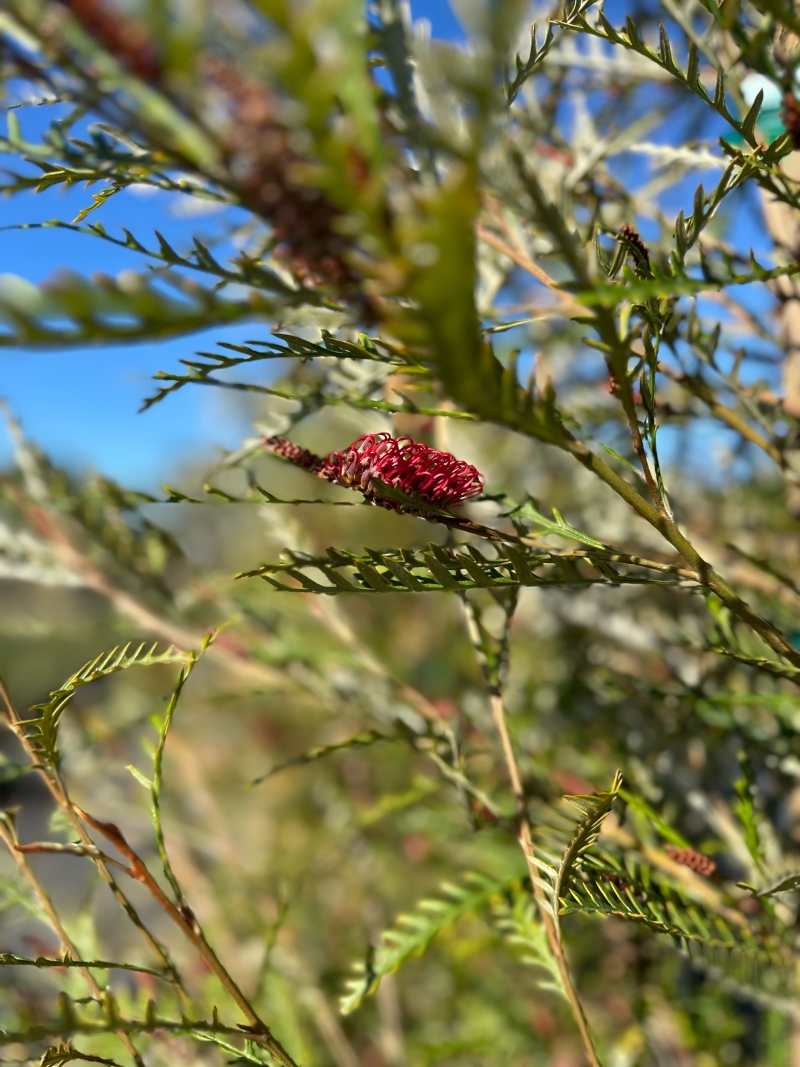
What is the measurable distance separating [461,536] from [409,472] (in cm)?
35

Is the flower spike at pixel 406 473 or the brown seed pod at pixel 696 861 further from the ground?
the flower spike at pixel 406 473

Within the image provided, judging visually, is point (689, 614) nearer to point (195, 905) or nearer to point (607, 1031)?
point (607, 1031)

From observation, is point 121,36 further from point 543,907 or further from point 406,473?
point 543,907

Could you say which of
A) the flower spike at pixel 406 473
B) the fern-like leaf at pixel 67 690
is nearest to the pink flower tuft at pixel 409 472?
the flower spike at pixel 406 473

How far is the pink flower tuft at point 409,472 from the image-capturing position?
0.98 feet

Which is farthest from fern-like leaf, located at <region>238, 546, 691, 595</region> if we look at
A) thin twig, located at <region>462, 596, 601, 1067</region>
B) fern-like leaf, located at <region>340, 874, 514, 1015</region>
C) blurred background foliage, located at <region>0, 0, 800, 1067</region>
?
fern-like leaf, located at <region>340, 874, 514, 1015</region>

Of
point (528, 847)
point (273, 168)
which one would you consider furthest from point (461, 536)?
point (273, 168)

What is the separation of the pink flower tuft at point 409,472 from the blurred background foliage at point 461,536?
20 millimetres

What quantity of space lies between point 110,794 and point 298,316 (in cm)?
104

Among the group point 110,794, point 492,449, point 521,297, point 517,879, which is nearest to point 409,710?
point 517,879

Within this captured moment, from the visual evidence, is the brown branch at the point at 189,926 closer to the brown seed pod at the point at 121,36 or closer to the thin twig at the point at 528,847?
the thin twig at the point at 528,847

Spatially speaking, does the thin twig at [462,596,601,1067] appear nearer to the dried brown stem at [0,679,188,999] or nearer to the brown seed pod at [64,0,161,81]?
the dried brown stem at [0,679,188,999]

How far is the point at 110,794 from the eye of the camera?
41.9 inches

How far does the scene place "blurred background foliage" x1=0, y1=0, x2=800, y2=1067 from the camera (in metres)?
0.16
